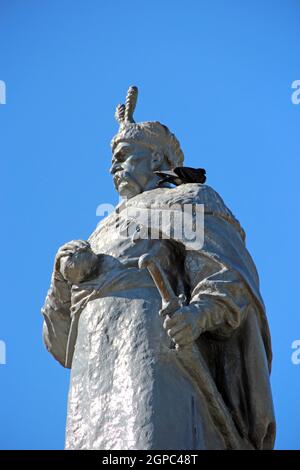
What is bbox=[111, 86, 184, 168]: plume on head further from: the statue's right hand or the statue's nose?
the statue's right hand

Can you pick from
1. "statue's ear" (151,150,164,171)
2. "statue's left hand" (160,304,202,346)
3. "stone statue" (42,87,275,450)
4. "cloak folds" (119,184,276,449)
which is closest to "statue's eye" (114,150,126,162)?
"statue's ear" (151,150,164,171)

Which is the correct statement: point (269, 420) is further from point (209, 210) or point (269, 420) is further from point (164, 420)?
point (209, 210)

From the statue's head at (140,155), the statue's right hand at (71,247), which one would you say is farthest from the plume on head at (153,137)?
the statue's right hand at (71,247)

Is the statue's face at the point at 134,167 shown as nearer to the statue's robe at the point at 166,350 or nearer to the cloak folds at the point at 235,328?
the statue's robe at the point at 166,350

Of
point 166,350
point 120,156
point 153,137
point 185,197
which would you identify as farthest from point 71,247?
point 153,137

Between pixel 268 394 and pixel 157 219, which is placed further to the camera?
pixel 157 219

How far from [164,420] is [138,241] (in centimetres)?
159

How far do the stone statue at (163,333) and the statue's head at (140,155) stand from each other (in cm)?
56

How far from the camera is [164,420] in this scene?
838 centimetres

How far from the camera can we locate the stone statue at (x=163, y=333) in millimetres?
8477

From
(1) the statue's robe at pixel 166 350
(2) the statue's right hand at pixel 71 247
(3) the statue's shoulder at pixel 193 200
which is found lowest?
(1) the statue's robe at pixel 166 350
